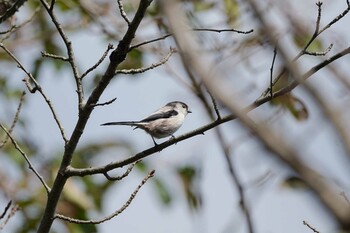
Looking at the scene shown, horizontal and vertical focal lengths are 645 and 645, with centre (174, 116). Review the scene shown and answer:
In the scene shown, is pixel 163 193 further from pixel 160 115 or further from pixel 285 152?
pixel 285 152

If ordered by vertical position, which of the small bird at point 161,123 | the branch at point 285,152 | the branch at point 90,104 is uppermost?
the small bird at point 161,123

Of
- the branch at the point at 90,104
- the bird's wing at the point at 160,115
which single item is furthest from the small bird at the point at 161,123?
the branch at the point at 90,104

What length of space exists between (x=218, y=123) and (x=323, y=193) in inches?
71.5

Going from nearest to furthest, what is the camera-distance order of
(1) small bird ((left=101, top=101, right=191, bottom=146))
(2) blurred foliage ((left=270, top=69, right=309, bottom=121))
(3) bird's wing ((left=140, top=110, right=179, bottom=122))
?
1. (2) blurred foliage ((left=270, top=69, right=309, bottom=121))
2. (1) small bird ((left=101, top=101, right=191, bottom=146))
3. (3) bird's wing ((left=140, top=110, right=179, bottom=122))

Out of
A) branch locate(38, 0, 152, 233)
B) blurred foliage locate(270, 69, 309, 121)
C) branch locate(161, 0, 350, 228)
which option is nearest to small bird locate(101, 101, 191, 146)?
blurred foliage locate(270, 69, 309, 121)

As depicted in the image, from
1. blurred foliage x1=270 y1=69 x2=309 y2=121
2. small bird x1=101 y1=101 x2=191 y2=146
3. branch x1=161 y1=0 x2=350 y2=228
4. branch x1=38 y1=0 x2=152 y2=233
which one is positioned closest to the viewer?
branch x1=161 y1=0 x2=350 y2=228

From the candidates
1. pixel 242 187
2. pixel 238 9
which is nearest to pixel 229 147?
pixel 242 187

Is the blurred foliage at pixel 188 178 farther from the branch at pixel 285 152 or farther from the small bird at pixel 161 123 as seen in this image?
the branch at pixel 285 152

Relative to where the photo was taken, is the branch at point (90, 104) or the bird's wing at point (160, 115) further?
the bird's wing at point (160, 115)

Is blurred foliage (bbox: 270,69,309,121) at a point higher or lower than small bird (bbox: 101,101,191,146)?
lower

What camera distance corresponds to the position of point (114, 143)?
6.40 metres

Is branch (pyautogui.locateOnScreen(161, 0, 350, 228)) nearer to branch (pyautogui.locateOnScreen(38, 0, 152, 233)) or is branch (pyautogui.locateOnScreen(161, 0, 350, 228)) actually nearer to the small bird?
branch (pyautogui.locateOnScreen(38, 0, 152, 233))

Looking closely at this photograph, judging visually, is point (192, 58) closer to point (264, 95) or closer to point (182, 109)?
point (264, 95)

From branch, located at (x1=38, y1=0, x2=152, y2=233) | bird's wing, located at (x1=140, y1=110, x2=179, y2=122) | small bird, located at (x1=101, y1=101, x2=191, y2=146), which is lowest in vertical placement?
branch, located at (x1=38, y1=0, x2=152, y2=233)
